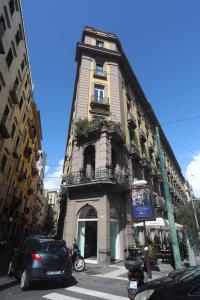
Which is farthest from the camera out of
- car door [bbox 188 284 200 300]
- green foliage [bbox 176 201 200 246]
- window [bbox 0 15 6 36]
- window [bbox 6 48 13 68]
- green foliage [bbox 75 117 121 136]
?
window [bbox 6 48 13 68]

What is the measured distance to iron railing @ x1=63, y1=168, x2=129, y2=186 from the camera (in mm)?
15211

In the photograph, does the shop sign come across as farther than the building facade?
No

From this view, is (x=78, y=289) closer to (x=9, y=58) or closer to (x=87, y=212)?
(x=87, y=212)

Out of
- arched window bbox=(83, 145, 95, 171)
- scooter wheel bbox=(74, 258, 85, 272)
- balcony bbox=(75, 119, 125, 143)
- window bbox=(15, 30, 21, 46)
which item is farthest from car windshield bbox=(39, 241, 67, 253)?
window bbox=(15, 30, 21, 46)

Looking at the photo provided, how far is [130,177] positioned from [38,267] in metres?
12.4

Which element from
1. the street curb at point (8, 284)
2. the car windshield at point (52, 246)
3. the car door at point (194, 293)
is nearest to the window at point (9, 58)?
the car windshield at point (52, 246)

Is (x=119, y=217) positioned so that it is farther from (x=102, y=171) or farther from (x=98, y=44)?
(x=98, y=44)

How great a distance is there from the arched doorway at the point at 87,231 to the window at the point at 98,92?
10.8 metres

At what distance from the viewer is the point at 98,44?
987 inches

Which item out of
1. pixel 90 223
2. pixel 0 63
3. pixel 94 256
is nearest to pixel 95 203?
pixel 90 223

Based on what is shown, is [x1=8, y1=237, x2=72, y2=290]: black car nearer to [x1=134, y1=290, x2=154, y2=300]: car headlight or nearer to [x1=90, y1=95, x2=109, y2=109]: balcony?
[x1=134, y1=290, x2=154, y2=300]: car headlight

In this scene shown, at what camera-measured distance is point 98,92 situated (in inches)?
844

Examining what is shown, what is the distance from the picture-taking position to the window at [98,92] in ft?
68.1

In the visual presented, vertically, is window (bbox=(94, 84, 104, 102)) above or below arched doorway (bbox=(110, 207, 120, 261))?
above
